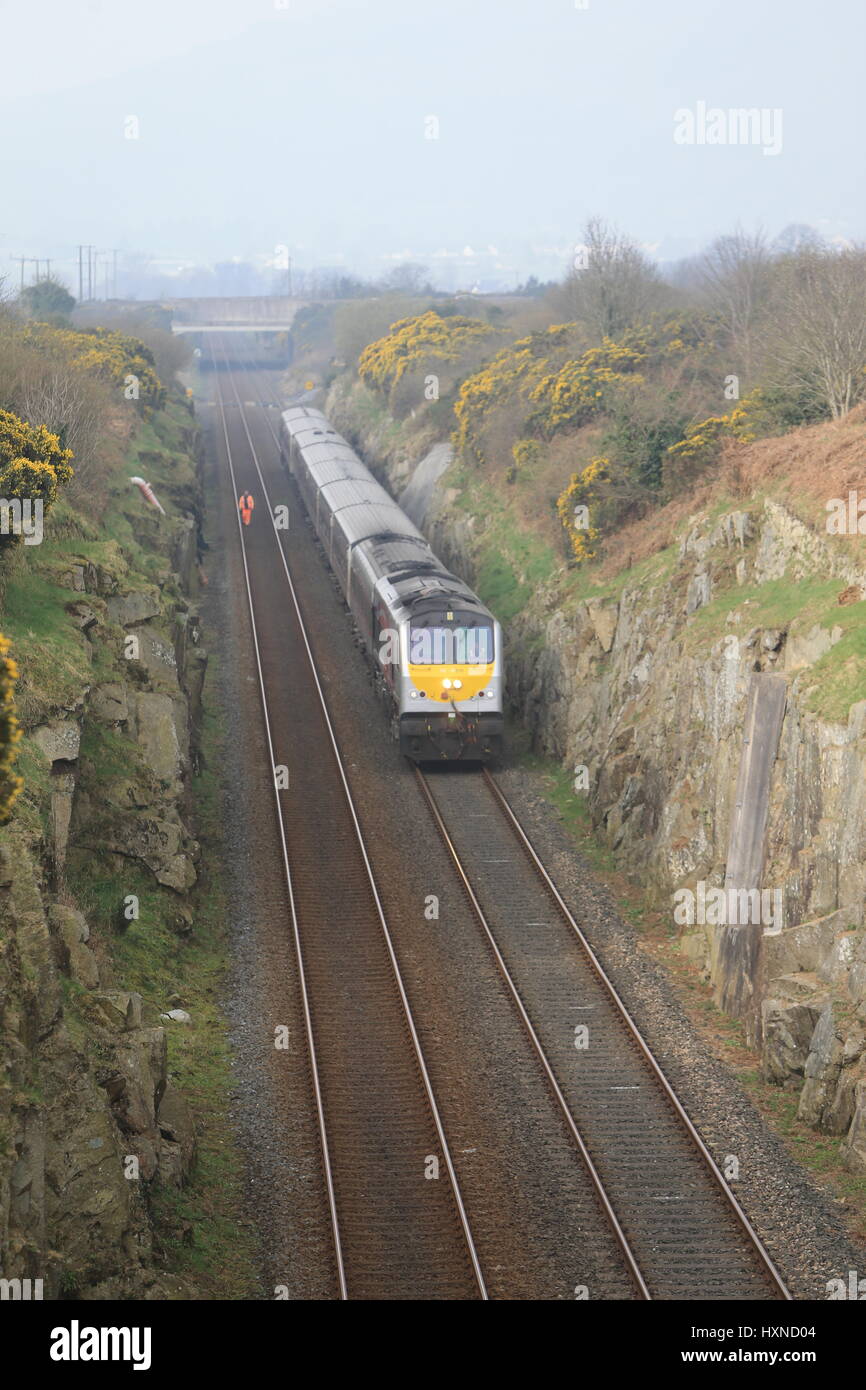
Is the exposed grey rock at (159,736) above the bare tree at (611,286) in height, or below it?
below

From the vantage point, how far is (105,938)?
2292 cm

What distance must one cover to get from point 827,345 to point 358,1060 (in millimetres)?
19686

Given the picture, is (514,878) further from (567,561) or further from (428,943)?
(567,561)

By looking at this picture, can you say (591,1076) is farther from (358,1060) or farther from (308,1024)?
(308,1024)

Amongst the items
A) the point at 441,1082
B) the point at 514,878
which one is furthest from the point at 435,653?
the point at 441,1082

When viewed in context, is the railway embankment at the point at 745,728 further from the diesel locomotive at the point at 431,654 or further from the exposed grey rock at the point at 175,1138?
the exposed grey rock at the point at 175,1138

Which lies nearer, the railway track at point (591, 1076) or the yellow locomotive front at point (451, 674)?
the railway track at point (591, 1076)

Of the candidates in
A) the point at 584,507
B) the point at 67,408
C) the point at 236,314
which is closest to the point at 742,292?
the point at 584,507

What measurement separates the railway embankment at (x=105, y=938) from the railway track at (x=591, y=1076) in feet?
6.68

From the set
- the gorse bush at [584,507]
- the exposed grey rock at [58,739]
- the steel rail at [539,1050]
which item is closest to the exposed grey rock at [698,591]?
the steel rail at [539,1050]

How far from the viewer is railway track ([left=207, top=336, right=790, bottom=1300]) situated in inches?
654

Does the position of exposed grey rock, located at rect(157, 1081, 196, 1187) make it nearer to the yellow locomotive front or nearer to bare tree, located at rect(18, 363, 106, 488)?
the yellow locomotive front

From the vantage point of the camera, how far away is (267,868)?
93.7 feet

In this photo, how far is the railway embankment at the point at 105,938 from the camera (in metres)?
14.8
